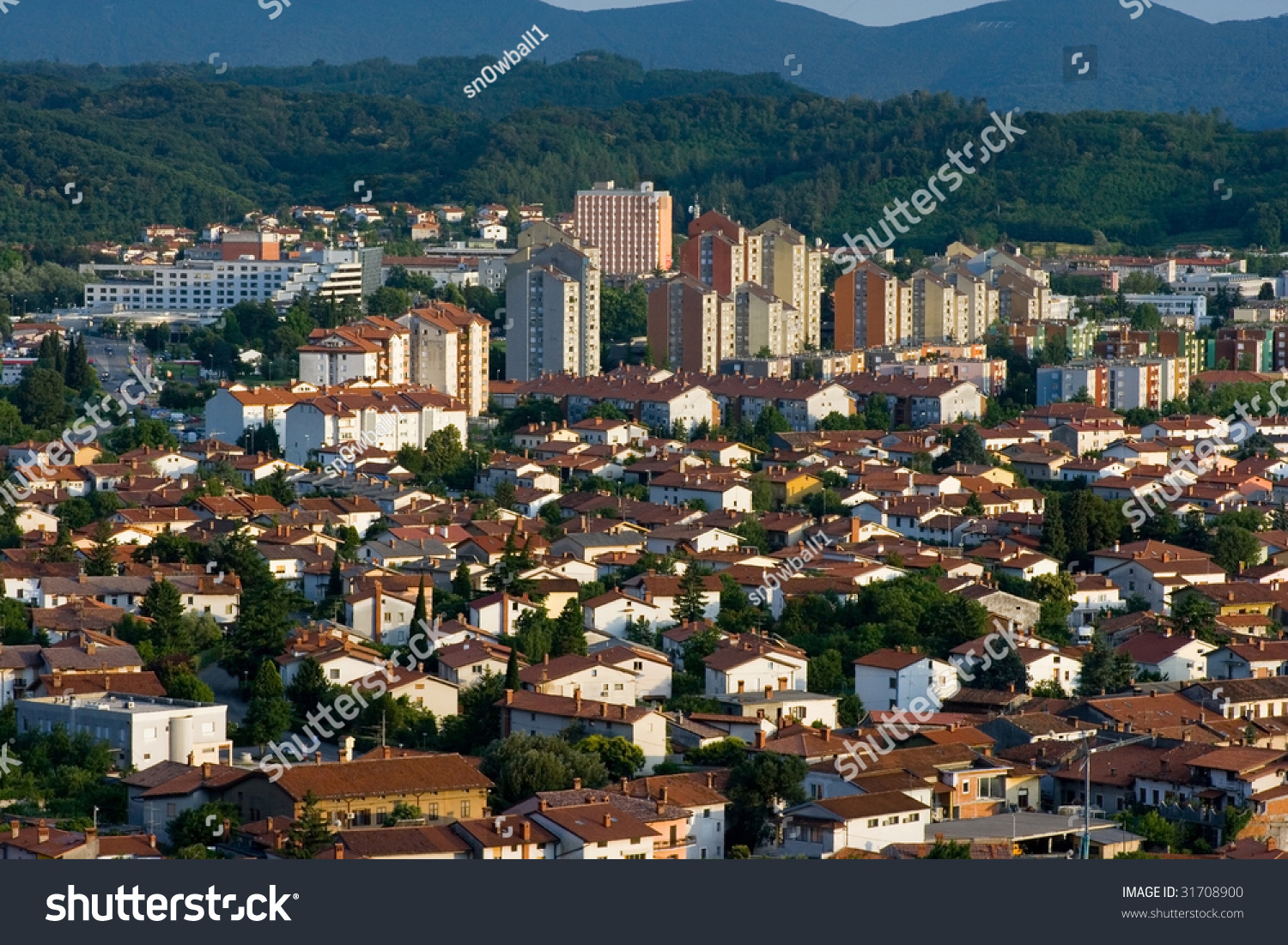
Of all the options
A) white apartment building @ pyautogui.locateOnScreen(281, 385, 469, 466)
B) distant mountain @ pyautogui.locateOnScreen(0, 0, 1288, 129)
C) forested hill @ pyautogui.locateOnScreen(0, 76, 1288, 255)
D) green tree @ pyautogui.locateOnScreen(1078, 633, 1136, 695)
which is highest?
distant mountain @ pyautogui.locateOnScreen(0, 0, 1288, 129)

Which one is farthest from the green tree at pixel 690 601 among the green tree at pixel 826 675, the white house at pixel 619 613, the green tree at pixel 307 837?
the green tree at pixel 307 837

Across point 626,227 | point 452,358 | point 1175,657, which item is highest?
point 626,227

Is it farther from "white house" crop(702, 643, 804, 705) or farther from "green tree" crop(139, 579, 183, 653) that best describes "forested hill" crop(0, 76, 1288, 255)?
"white house" crop(702, 643, 804, 705)

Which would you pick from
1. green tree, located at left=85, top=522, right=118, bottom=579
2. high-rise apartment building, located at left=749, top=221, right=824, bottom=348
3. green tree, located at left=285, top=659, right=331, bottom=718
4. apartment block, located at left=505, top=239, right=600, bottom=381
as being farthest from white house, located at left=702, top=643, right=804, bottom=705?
high-rise apartment building, located at left=749, top=221, right=824, bottom=348

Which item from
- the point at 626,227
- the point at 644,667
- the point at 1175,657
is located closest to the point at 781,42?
the point at 626,227

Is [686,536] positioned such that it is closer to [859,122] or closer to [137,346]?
[137,346]

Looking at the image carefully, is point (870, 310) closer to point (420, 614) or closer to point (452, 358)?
point (452, 358)
